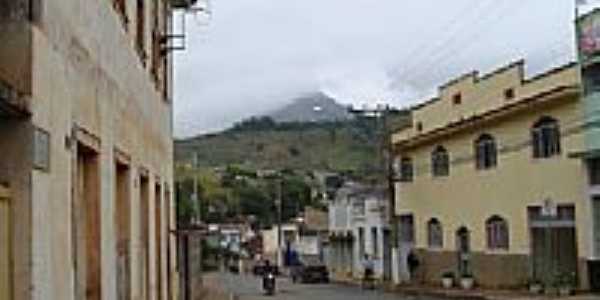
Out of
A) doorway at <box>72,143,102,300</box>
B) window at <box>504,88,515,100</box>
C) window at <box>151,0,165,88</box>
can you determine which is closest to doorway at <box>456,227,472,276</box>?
window at <box>504,88,515,100</box>

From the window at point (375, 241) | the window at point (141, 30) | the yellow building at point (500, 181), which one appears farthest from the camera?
the window at point (375, 241)

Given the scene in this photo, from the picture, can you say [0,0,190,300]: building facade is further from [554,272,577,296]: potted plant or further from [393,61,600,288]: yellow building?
[393,61,600,288]: yellow building

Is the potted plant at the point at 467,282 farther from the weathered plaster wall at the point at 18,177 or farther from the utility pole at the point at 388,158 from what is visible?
the weathered plaster wall at the point at 18,177

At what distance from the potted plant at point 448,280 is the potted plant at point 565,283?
9.71m

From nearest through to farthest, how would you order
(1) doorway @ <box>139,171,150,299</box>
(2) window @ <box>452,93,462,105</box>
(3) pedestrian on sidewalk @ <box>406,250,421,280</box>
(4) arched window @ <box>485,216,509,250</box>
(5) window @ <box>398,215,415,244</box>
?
(1) doorway @ <box>139,171,150,299</box> < (4) arched window @ <box>485,216,509,250</box> < (2) window @ <box>452,93,462,105</box> < (3) pedestrian on sidewalk @ <box>406,250,421,280</box> < (5) window @ <box>398,215,415,244</box>

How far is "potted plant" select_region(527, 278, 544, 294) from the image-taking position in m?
43.2

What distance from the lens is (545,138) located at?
4406 centimetres

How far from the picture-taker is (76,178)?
10570mm

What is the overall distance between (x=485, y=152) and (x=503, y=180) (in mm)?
2433

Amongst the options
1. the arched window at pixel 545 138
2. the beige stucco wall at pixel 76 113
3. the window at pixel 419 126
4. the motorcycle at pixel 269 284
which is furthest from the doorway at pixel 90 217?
the window at pixel 419 126

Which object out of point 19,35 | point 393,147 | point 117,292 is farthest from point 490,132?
point 19,35

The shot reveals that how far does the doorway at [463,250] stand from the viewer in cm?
5197

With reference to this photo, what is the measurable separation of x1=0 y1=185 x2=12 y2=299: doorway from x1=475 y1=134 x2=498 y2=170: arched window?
137 feet

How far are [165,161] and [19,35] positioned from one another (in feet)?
56.1
